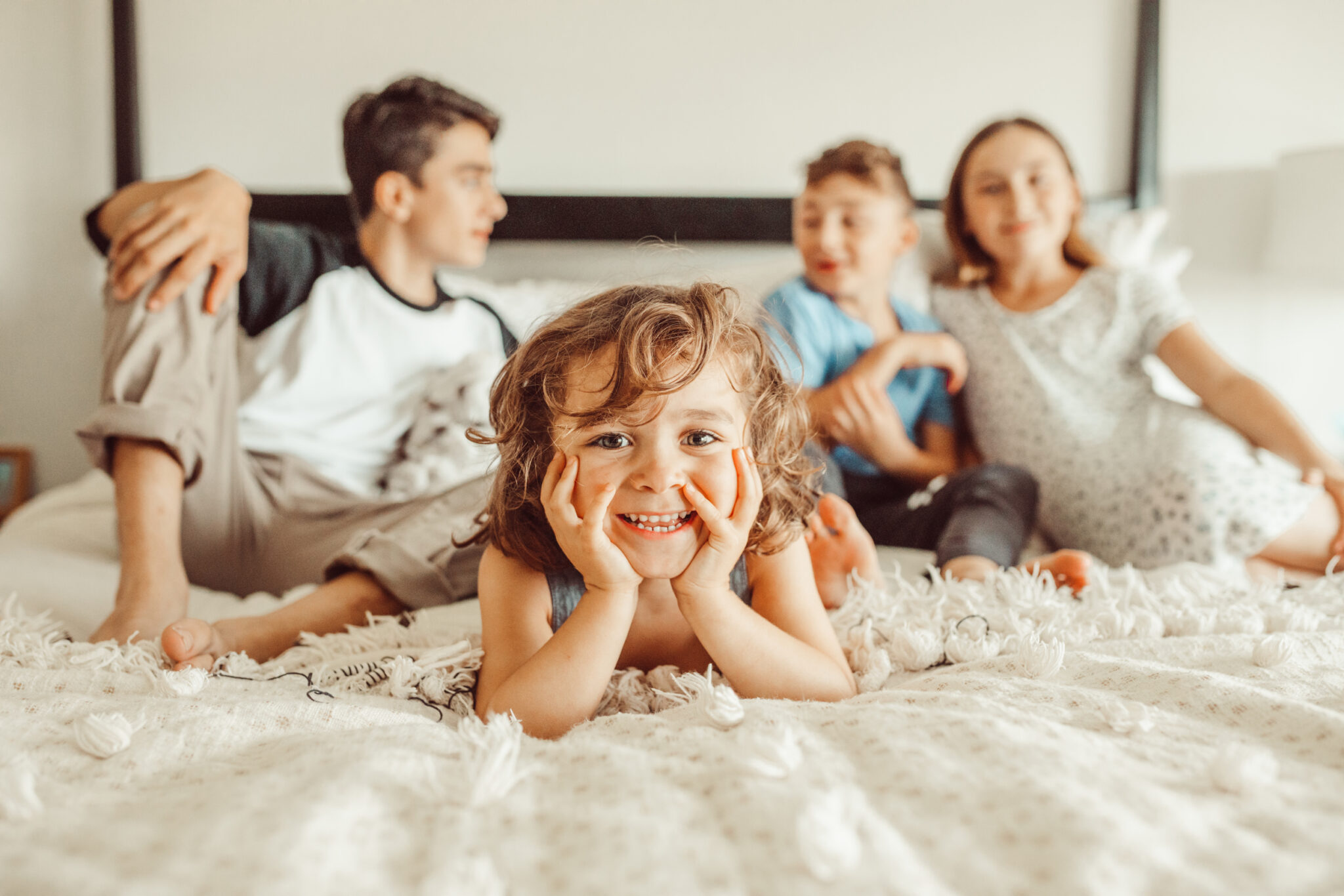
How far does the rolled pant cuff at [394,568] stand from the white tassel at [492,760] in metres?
0.42

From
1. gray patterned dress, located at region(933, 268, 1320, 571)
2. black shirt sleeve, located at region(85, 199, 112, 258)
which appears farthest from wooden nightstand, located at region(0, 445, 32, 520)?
gray patterned dress, located at region(933, 268, 1320, 571)

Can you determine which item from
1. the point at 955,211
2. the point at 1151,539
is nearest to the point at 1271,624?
the point at 1151,539

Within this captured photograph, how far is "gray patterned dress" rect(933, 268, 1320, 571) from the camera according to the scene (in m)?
1.11

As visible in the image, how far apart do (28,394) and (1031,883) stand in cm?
224

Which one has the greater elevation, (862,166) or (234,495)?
(862,166)

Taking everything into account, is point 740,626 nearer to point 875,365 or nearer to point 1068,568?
point 1068,568

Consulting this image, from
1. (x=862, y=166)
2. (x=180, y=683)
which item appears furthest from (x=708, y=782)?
(x=862, y=166)

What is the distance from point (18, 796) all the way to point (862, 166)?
1.37 m

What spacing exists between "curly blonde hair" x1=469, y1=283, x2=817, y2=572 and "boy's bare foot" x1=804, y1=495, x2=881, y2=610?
0.41 feet

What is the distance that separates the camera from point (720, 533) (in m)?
0.66

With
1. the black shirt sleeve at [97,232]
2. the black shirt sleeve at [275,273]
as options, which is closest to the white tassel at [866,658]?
the black shirt sleeve at [275,273]

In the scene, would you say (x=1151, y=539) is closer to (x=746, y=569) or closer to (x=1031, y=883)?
(x=746, y=569)

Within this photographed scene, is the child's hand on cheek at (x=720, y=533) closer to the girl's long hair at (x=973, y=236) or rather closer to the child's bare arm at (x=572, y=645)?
the child's bare arm at (x=572, y=645)

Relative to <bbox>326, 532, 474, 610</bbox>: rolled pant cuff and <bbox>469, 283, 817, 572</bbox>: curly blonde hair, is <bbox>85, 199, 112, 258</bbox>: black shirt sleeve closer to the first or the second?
<bbox>326, 532, 474, 610</bbox>: rolled pant cuff
